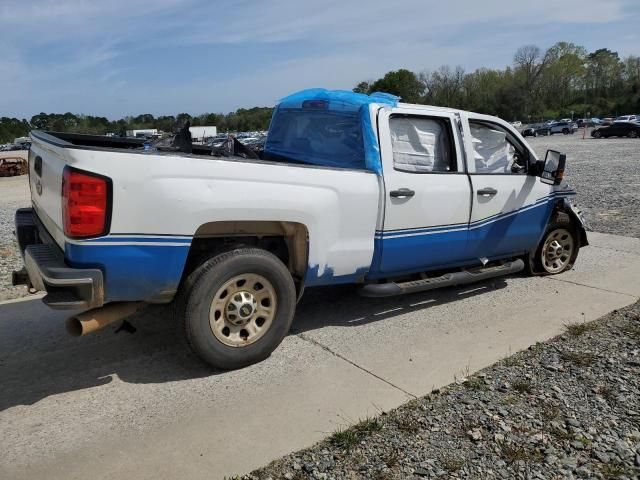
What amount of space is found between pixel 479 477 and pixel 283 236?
7.33 feet

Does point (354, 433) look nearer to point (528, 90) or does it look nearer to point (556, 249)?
point (556, 249)

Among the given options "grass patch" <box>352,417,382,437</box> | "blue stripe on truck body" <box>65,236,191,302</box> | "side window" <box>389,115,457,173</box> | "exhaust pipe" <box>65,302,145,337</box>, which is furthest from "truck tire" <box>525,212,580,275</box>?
"exhaust pipe" <box>65,302,145,337</box>

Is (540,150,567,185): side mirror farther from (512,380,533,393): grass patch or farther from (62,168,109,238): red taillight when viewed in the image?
(62,168,109,238): red taillight

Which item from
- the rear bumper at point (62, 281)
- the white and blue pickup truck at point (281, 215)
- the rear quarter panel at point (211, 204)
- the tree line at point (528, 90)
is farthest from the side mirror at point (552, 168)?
the tree line at point (528, 90)

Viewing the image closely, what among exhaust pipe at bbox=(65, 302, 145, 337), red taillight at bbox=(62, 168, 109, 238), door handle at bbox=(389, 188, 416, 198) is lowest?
exhaust pipe at bbox=(65, 302, 145, 337)

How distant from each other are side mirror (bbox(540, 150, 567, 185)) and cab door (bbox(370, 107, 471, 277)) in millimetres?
1191

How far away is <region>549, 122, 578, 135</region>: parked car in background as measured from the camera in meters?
61.2

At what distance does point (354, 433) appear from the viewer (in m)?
3.16

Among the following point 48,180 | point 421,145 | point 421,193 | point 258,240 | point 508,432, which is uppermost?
point 421,145

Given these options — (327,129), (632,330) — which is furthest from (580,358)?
(327,129)

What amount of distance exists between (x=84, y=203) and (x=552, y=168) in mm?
4637

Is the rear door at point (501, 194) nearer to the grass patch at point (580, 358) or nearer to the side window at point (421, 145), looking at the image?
the side window at point (421, 145)

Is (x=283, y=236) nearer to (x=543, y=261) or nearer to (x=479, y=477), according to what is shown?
(x=479, y=477)

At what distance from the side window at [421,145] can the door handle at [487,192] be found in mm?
337
